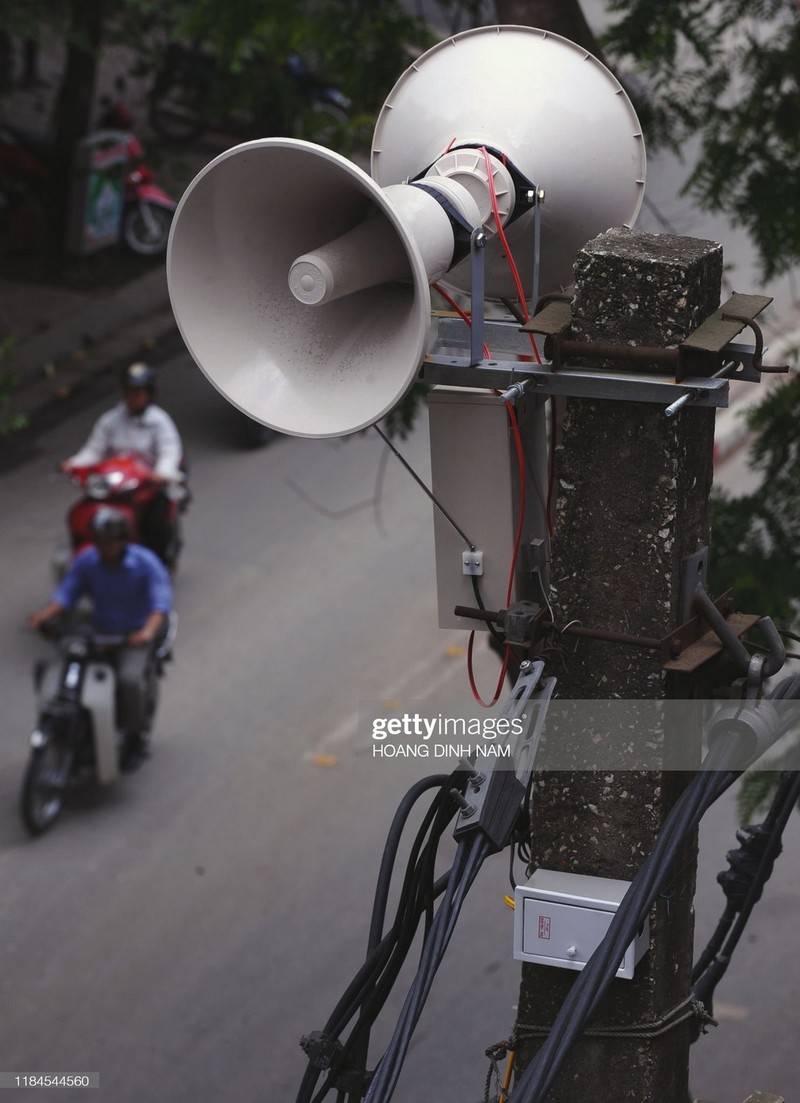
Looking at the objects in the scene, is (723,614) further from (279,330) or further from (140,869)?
(140,869)

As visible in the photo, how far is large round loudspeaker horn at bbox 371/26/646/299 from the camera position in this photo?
3031 mm

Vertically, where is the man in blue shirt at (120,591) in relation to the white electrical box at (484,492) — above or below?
below

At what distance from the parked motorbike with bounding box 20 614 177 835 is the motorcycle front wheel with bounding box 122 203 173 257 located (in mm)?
7689

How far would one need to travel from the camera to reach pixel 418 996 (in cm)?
244

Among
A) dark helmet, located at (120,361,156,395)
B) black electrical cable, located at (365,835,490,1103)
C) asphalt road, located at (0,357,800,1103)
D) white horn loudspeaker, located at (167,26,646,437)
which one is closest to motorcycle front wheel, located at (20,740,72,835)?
asphalt road, located at (0,357,800,1103)

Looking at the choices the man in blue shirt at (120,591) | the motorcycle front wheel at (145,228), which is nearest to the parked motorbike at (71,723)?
the man in blue shirt at (120,591)

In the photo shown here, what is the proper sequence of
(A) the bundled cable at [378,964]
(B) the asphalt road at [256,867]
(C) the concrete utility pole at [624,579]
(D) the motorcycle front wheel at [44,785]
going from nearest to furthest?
(C) the concrete utility pole at [624,579], (A) the bundled cable at [378,964], (B) the asphalt road at [256,867], (D) the motorcycle front wheel at [44,785]

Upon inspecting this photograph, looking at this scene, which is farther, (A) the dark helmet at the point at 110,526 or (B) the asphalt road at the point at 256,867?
(A) the dark helmet at the point at 110,526

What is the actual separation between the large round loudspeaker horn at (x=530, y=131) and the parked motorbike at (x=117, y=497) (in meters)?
5.65

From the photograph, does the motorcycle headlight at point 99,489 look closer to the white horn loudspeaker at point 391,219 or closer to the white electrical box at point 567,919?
the white horn loudspeaker at point 391,219

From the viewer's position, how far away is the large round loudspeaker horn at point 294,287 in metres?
2.67

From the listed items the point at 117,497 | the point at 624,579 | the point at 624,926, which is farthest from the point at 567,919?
→ the point at 117,497

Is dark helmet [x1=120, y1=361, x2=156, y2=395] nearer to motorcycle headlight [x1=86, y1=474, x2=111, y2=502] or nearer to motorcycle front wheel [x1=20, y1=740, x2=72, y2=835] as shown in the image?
motorcycle headlight [x1=86, y1=474, x2=111, y2=502]

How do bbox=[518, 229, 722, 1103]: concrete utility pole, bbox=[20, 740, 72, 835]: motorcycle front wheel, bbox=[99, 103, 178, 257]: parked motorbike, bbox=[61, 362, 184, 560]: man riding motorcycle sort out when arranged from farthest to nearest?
1. bbox=[99, 103, 178, 257]: parked motorbike
2. bbox=[61, 362, 184, 560]: man riding motorcycle
3. bbox=[20, 740, 72, 835]: motorcycle front wheel
4. bbox=[518, 229, 722, 1103]: concrete utility pole
